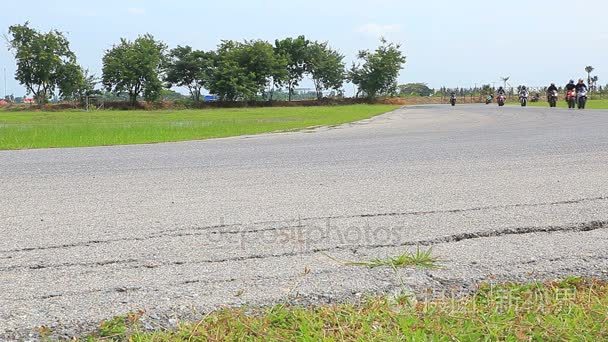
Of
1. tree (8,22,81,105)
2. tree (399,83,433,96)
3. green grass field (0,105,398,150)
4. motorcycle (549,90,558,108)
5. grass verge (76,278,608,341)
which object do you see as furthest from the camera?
tree (399,83,433,96)

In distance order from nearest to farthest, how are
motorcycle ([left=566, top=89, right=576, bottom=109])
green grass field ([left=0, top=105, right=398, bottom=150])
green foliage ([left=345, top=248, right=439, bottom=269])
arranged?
green foliage ([left=345, top=248, right=439, bottom=269]) < green grass field ([left=0, top=105, right=398, bottom=150]) < motorcycle ([left=566, top=89, right=576, bottom=109])

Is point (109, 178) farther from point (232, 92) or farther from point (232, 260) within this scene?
point (232, 92)

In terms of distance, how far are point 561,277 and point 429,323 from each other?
1.10 meters

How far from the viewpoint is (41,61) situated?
6462cm

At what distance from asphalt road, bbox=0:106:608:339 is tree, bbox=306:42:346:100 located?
7055cm

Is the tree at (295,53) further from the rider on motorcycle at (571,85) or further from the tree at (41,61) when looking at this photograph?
the rider on motorcycle at (571,85)

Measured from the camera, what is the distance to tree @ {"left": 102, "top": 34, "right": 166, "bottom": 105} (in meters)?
67.4

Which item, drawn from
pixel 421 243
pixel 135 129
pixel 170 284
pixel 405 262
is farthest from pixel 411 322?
pixel 135 129

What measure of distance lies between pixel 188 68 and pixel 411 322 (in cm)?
7532

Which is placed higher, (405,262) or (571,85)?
(571,85)

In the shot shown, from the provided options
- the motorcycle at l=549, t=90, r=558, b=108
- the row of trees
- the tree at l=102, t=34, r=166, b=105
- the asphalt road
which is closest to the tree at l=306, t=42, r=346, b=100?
the row of trees

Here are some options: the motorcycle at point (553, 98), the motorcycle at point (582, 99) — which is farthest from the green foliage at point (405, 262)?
the motorcycle at point (553, 98)

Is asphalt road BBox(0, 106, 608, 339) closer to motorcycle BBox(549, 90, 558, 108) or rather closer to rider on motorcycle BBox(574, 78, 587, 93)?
rider on motorcycle BBox(574, 78, 587, 93)

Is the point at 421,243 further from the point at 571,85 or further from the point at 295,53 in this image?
the point at 295,53
